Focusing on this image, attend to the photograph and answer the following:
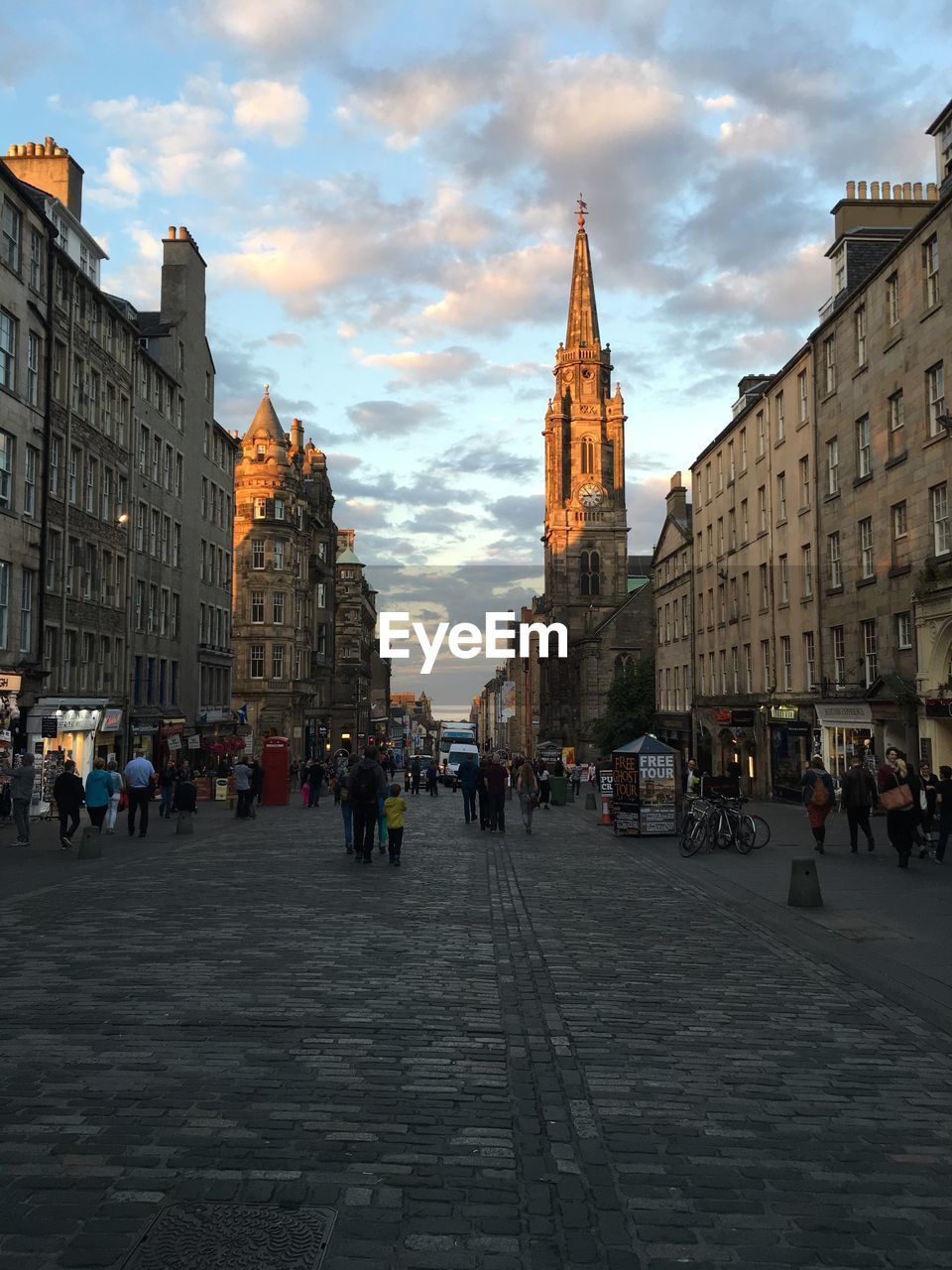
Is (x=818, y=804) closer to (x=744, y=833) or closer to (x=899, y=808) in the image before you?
(x=744, y=833)

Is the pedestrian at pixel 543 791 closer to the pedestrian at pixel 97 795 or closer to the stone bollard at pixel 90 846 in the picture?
the pedestrian at pixel 97 795

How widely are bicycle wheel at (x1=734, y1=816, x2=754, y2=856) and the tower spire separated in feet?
388

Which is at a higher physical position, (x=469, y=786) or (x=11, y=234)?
(x=11, y=234)

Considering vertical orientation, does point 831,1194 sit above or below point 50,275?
below

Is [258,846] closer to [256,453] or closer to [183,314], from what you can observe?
[183,314]

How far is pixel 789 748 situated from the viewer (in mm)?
38781

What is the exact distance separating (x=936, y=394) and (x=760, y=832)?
1238 centimetres

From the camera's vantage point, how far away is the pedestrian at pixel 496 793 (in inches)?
1046

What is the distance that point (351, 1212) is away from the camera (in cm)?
475

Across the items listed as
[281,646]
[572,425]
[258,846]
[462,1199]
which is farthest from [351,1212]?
[572,425]

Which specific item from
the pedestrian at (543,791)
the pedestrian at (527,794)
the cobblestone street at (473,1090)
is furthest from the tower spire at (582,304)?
the cobblestone street at (473,1090)

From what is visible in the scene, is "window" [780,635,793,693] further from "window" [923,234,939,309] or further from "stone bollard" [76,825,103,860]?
"stone bollard" [76,825,103,860]

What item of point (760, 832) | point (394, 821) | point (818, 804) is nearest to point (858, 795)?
point (818, 804)

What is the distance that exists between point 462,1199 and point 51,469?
32.7m
